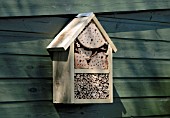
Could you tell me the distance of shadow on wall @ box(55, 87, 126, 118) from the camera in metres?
Result: 3.69

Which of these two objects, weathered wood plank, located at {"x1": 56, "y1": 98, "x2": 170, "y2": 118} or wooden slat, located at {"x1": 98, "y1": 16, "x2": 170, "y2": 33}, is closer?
weathered wood plank, located at {"x1": 56, "y1": 98, "x2": 170, "y2": 118}

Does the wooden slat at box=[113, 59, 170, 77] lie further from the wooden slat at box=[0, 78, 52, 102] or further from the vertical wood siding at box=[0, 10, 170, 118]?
the wooden slat at box=[0, 78, 52, 102]

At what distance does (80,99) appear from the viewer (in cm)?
347

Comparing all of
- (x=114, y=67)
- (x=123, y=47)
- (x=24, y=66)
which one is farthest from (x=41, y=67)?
(x=123, y=47)

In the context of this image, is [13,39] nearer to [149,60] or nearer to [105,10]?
[105,10]

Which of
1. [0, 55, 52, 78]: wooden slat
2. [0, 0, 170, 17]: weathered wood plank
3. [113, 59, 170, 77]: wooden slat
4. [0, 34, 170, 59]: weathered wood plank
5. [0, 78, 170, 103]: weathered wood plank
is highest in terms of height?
[0, 0, 170, 17]: weathered wood plank

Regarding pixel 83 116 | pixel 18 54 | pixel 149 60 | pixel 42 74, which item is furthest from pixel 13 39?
pixel 149 60

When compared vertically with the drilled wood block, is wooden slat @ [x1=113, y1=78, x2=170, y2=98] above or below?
below

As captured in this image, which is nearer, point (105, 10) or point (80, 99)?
Result: point (80, 99)

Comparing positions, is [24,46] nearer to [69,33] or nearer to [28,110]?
[69,33]

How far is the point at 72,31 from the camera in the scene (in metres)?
3.54

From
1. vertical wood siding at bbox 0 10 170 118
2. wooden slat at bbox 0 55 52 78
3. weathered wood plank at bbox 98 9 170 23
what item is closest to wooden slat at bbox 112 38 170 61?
vertical wood siding at bbox 0 10 170 118

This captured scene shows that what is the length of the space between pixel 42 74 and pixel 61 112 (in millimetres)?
316

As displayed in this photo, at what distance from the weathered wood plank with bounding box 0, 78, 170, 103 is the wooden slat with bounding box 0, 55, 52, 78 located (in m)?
0.04
